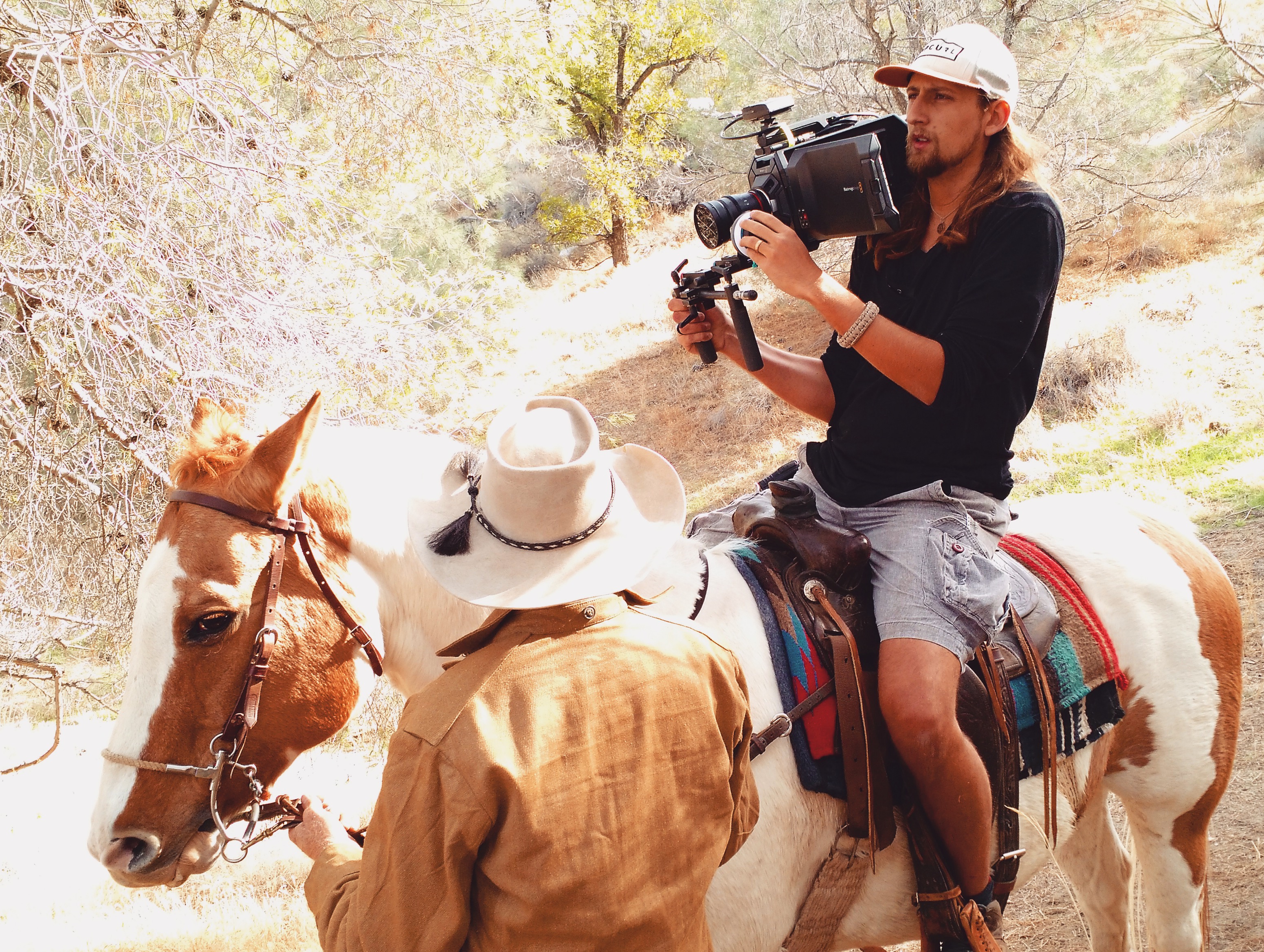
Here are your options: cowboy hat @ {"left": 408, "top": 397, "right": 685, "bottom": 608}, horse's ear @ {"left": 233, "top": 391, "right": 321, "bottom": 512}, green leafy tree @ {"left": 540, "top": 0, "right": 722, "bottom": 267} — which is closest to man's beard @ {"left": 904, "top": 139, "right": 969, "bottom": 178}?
cowboy hat @ {"left": 408, "top": 397, "right": 685, "bottom": 608}

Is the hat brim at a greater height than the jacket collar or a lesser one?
greater

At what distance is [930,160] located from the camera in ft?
8.02

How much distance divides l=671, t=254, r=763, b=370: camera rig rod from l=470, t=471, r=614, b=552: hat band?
3.04 ft

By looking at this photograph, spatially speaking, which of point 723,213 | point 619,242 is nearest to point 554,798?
point 723,213

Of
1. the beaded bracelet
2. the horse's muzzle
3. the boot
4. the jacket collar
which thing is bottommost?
the boot

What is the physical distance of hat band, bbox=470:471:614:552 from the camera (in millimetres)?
1566

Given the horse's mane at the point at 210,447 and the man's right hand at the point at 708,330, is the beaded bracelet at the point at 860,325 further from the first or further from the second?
the horse's mane at the point at 210,447

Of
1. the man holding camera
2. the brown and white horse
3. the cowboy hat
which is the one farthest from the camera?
the man holding camera

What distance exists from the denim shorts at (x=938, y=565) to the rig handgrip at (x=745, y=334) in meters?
0.49

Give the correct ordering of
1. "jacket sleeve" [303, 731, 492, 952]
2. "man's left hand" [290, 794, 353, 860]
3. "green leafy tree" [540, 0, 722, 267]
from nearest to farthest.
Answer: "jacket sleeve" [303, 731, 492, 952] < "man's left hand" [290, 794, 353, 860] < "green leafy tree" [540, 0, 722, 267]

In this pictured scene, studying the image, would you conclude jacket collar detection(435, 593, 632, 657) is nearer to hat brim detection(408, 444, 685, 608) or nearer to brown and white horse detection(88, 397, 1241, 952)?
hat brim detection(408, 444, 685, 608)

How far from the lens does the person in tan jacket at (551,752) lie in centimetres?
137

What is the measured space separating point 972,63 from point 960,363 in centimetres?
78

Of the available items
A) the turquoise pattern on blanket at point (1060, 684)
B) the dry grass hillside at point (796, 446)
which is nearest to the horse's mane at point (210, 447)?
the turquoise pattern on blanket at point (1060, 684)
